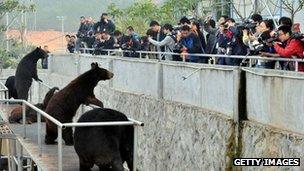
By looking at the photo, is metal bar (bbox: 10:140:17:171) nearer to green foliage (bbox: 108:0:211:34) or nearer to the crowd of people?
the crowd of people

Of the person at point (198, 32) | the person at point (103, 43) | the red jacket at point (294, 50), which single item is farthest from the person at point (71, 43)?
the red jacket at point (294, 50)

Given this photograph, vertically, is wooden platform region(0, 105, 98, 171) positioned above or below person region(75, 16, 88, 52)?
below

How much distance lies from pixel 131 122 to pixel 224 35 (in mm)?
5652

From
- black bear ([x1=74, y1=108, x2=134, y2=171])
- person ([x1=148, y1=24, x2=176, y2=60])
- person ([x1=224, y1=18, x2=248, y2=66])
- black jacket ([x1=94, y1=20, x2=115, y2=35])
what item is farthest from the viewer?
black jacket ([x1=94, y1=20, x2=115, y2=35])

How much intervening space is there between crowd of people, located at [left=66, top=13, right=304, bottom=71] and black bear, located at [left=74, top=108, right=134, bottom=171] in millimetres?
2892

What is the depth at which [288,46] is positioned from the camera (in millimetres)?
11789

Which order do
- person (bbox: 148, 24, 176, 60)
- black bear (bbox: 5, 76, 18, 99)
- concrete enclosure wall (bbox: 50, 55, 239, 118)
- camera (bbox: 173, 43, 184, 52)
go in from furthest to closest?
black bear (bbox: 5, 76, 18, 99), person (bbox: 148, 24, 176, 60), camera (bbox: 173, 43, 184, 52), concrete enclosure wall (bbox: 50, 55, 239, 118)

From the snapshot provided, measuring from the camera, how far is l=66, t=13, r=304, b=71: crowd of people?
40.0 ft

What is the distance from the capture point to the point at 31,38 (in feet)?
454

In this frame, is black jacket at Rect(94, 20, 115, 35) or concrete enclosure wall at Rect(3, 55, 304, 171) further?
black jacket at Rect(94, 20, 115, 35)

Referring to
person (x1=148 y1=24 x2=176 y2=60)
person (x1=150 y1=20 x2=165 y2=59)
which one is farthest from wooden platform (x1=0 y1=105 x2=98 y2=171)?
person (x1=150 y1=20 x2=165 y2=59)

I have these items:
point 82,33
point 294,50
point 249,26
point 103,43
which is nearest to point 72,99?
point 249,26

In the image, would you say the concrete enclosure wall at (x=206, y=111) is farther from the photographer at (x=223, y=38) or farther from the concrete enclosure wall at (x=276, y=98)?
the photographer at (x=223, y=38)

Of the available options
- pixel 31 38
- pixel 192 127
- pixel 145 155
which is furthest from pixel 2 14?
pixel 31 38
